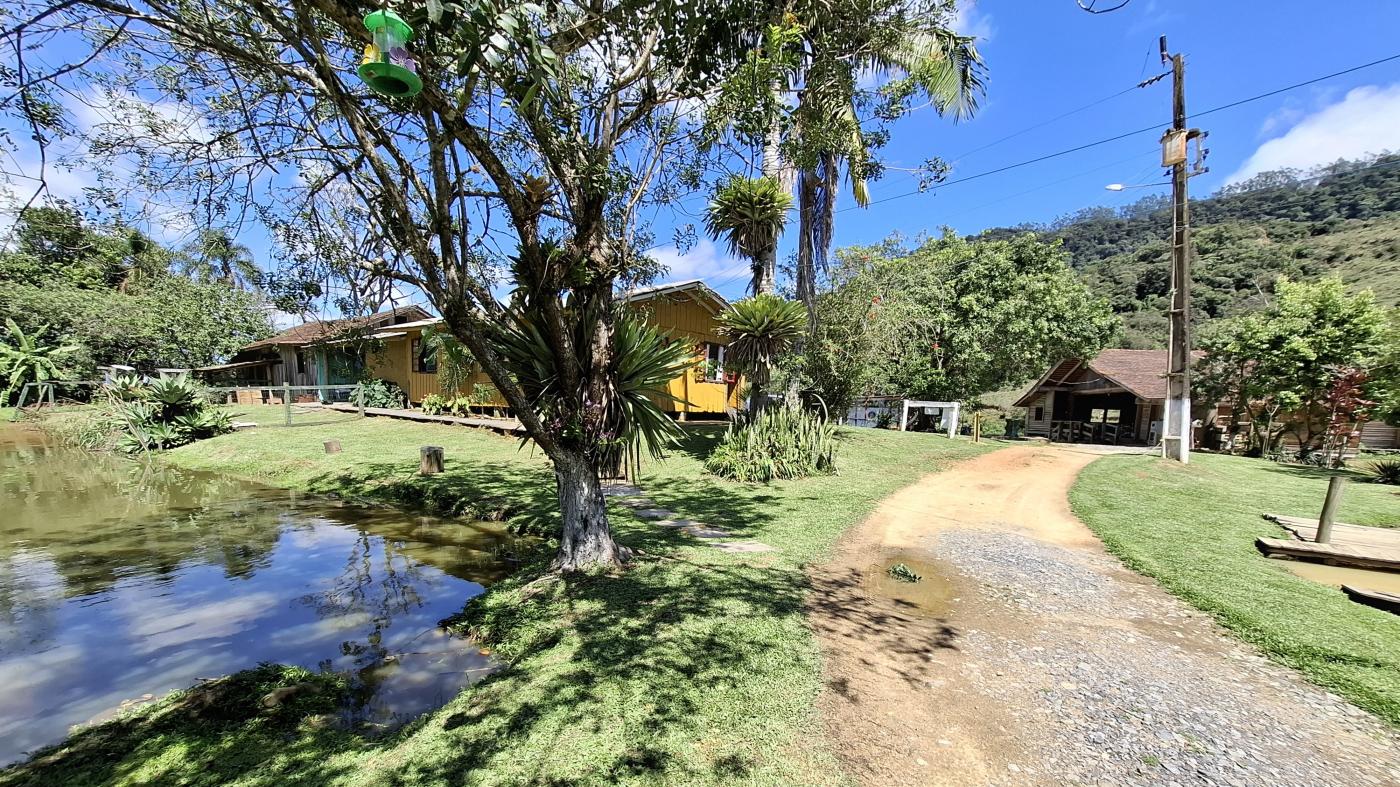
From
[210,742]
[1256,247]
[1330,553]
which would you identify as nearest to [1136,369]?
[1330,553]

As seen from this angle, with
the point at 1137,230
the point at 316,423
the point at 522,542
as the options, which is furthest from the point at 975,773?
the point at 1137,230

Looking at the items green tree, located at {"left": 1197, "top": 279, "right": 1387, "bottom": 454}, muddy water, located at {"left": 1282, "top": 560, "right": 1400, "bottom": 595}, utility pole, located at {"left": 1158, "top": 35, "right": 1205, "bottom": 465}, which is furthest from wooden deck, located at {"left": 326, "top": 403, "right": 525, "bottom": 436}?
green tree, located at {"left": 1197, "top": 279, "right": 1387, "bottom": 454}

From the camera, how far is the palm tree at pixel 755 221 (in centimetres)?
1141

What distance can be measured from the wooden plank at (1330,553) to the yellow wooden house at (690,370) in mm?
11665

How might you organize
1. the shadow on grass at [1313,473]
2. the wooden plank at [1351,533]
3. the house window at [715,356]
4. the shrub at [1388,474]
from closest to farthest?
the wooden plank at [1351,533] < the shrub at [1388,474] < the shadow on grass at [1313,473] < the house window at [715,356]

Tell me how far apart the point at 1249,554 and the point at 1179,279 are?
30.8 feet

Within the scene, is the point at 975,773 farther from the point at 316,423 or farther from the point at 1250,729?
the point at 316,423

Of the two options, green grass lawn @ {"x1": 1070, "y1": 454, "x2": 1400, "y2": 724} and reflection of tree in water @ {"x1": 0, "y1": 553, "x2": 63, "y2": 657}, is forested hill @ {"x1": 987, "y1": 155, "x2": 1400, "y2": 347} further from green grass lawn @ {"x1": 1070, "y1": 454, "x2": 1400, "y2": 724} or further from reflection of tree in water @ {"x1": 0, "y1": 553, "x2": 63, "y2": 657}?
reflection of tree in water @ {"x1": 0, "y1": 553, "x2": 63, "y2": 657}

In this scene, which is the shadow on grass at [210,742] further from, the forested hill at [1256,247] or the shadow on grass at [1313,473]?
the forested hill at [1256,247]

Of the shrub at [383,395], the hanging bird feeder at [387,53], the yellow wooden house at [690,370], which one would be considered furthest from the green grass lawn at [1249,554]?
the shrub at [383,395]

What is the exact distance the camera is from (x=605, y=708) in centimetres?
309

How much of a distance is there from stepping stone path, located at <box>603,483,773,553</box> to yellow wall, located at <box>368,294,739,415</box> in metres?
5.75

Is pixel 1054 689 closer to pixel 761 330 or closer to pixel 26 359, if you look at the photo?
pixel 761 330

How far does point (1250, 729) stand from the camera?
9.84 ft
